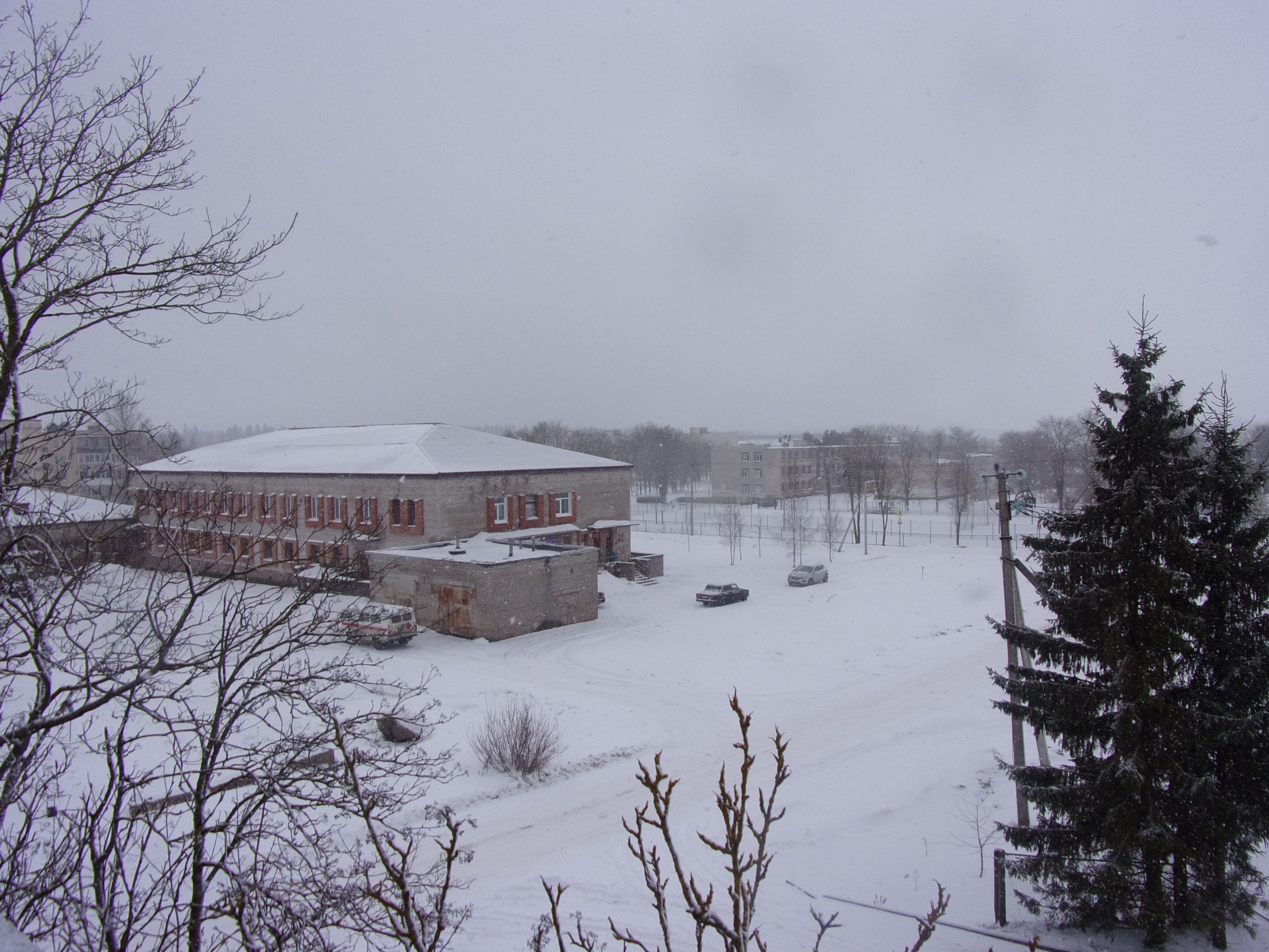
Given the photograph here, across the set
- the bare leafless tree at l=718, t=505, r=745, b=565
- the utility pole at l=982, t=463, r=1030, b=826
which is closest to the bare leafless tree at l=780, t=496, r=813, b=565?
the bare leafless tree at l=718, t=505, r=745, b=565

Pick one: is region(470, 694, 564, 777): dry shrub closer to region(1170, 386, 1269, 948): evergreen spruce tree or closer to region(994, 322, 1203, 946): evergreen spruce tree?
region(994, 322, 1203, 946): evergreen spruce tree

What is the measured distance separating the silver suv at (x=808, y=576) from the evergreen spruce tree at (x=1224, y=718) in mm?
29994

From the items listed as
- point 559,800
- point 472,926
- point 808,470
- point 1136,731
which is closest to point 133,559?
point 472,926

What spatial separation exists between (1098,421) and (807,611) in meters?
24.0

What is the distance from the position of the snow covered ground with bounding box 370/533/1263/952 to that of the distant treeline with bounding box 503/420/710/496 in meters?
59.7

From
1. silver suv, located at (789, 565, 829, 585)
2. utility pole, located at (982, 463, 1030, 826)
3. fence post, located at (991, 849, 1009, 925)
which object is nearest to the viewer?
fence post, located at (991, 849, 1009, 925)

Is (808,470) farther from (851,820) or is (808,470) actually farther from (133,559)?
(133,559)

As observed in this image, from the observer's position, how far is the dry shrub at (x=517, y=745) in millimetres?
16578

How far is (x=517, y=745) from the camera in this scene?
54.3 feet

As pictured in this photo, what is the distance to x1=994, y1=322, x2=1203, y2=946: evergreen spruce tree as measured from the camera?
30.9 ft

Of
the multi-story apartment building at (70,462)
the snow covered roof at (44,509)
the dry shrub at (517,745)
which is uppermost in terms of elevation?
the multi-story apartment building at (70,462)

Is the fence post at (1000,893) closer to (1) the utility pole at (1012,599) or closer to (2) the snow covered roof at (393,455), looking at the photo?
(1) the utility pole at (1012,599)

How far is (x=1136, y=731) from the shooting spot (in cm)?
946

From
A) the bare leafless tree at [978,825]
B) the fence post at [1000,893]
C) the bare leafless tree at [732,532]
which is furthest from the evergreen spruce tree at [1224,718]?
the bare leafless tree at [732,532]
